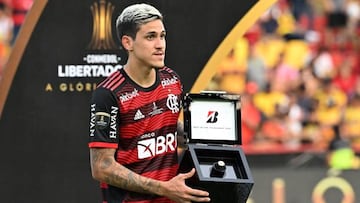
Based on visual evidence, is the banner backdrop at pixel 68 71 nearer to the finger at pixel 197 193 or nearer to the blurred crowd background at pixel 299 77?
the blurred crowd background at pixel 299 77

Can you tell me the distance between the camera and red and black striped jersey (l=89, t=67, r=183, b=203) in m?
3.24

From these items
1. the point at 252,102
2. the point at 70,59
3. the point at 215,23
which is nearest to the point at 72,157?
the point at 70,59

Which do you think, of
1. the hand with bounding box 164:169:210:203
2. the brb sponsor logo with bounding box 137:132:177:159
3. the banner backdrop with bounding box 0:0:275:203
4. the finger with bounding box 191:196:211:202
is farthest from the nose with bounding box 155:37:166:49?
the banner backdrop with bounding box 0:0:275:203

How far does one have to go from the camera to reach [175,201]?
3.17m

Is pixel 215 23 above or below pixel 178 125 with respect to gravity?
above

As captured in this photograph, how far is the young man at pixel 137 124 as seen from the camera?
3.23 metres

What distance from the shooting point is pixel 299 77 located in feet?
22.9

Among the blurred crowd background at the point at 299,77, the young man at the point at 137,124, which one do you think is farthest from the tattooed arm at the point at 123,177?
the blurred crowd background at the point at 299,77

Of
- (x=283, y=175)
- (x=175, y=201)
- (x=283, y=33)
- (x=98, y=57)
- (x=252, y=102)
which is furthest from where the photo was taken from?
(x=283, y=33)

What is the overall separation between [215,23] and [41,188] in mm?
1378

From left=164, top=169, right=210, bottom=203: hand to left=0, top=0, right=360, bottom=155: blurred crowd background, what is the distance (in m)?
2.82

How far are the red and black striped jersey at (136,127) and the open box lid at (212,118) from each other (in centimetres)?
8

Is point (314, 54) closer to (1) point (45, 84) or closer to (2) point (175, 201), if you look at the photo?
(1) point (45, 84)

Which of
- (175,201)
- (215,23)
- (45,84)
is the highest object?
(215,23)
